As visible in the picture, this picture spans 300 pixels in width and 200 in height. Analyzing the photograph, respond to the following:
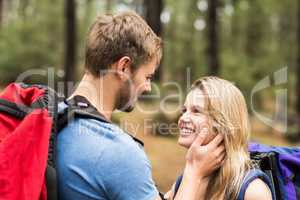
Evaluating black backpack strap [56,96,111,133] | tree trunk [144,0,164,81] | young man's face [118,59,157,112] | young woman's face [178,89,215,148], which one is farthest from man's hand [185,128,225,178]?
tree trunk [144,0,164,81]

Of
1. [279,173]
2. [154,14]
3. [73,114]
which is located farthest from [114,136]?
[154,14]

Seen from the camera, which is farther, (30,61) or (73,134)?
(30,61)

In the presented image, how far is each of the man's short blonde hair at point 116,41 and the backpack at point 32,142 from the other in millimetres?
228

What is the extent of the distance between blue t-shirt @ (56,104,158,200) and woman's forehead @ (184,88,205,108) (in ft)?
2.86

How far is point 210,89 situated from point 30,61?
797 inches

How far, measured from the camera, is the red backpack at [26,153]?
1.92 metres

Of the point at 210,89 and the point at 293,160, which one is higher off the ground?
the point at 210,89

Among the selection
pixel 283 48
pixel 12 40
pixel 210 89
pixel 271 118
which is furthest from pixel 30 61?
pixel 210 89

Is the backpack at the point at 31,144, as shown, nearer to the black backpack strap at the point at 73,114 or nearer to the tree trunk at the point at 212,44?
the black backpack strap at the point at 73,114

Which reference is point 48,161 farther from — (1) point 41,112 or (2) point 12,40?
(2) point 12,40

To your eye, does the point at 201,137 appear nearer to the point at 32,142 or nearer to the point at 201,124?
the point at 201,124

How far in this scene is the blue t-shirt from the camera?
2010mm

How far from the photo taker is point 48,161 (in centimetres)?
201

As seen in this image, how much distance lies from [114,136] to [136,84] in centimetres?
41
